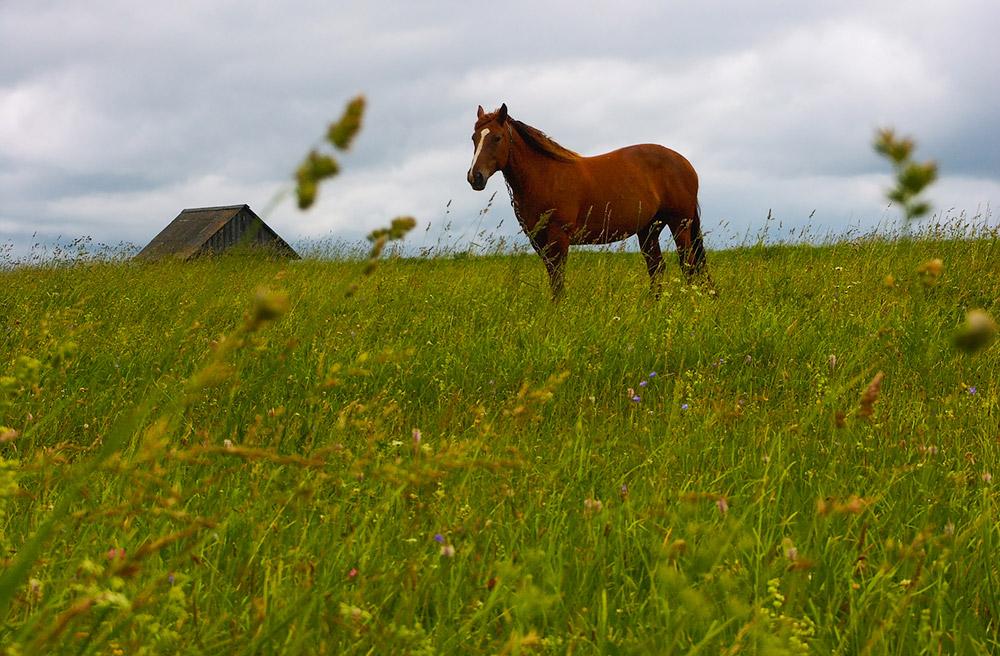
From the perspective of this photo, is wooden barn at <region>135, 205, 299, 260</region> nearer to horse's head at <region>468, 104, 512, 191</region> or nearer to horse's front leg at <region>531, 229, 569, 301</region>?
horse's head at <region>468, 104, 512, 191</region>

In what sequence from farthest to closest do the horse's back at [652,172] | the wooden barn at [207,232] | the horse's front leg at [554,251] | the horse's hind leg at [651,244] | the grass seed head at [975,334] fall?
the wooden barn at [207,232], the horse's hind leg at [651,244], the horse's back at [652,172], the horse's front leg at [554,251], the grass seed head at [975,334]

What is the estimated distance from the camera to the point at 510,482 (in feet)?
7.81

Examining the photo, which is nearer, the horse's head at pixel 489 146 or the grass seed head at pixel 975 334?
the grass seed head at pixel 975 334

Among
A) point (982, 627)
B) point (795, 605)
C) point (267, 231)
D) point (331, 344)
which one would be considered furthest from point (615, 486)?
point (267, 231)

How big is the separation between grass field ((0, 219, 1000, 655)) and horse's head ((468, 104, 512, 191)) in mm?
1266

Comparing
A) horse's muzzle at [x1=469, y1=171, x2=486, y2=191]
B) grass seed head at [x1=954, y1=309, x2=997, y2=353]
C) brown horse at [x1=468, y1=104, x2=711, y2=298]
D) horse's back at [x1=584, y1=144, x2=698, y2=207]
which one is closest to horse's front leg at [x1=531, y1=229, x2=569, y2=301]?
brown horse at [x1=468, y1=104, x2=711, y2=298]

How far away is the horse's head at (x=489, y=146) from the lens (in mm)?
6125

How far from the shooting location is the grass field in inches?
55.2

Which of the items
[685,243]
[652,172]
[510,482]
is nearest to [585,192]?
[652,172]

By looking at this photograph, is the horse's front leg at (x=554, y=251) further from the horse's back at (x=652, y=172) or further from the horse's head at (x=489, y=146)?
the horse's back at (x=652, y=172)

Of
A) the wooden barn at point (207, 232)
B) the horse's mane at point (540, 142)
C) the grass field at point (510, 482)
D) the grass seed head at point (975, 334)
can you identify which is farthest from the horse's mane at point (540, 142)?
the wooden barn at point (207, 232)

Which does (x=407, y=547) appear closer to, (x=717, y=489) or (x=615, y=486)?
(x=615, y=486)

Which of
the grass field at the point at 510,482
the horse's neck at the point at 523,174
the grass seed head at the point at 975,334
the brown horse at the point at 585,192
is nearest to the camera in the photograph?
the grass seed head at the point at 975,334

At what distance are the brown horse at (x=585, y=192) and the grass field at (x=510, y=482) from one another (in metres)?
1.20
